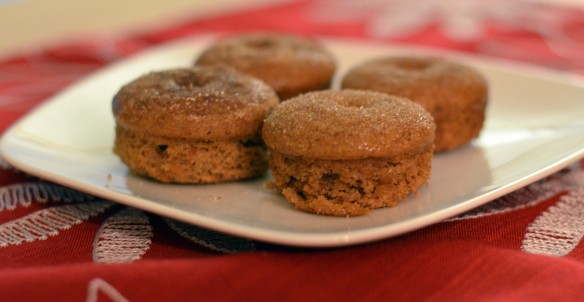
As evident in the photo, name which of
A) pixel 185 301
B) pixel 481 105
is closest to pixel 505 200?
pixel 481 105

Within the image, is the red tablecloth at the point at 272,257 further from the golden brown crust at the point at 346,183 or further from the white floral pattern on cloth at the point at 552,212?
the golden brown crust at the point at 346,183

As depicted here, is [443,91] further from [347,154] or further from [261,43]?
[261,43]

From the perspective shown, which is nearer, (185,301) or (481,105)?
(185,301)

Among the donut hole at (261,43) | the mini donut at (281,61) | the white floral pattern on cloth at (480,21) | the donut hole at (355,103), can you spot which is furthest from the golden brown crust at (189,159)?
the white floral pattern on cloth at (480,21)

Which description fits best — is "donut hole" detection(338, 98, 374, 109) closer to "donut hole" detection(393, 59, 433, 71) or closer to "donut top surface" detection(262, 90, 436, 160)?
"donut top surface" detection(262, 90, 436, 160)

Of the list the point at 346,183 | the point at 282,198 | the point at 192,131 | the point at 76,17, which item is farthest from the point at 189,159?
the point at 76,17

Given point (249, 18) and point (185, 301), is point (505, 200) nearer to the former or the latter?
point (185, 301)

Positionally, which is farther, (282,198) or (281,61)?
(281,61)
